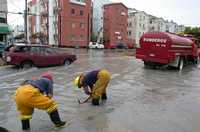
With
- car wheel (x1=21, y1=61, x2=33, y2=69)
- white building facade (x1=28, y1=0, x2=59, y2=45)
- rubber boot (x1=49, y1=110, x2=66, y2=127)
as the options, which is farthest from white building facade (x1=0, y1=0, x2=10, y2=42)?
rubber boot (x1=49, y1=110, x2=66, y2=127)

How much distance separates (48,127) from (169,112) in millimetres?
3597

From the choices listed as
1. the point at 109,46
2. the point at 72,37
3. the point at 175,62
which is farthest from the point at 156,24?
the point at 175,62

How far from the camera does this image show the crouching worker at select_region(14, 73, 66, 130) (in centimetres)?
695

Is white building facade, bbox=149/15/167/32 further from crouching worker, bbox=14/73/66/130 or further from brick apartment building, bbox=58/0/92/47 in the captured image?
crouching worker, bbox=14/73/66/130

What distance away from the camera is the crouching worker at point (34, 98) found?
6.95 metres

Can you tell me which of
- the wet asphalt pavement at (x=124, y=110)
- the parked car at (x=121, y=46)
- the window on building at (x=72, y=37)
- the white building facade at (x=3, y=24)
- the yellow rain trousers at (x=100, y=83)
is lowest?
the parked car at (x=121, y=46)

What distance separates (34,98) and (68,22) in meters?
60.7

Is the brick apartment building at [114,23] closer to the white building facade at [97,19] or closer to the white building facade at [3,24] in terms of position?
the white building facade at [97,19]

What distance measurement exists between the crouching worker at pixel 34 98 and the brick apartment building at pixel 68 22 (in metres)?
58.0

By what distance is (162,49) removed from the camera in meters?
22.1

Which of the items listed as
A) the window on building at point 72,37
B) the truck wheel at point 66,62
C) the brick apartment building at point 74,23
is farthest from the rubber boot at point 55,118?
the window on building at point 72,37

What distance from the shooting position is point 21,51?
2058 cm

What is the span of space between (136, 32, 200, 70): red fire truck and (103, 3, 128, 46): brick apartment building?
2160 inches

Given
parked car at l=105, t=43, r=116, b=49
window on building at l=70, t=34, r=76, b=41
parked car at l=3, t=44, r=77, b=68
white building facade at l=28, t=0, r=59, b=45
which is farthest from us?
parked car at l=105, t=43, r=116, b=49
